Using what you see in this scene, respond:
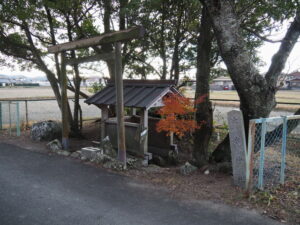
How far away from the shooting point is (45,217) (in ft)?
10.7

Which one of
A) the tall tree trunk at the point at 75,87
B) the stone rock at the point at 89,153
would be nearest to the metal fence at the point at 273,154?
the stone rock at the point at 89,153

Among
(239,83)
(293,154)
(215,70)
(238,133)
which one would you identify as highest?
(215,70)

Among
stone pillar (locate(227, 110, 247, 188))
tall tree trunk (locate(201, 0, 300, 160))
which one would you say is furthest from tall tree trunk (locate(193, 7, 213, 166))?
stone pillar (locate(227, 110, 247, 188))

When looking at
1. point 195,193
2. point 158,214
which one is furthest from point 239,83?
point 158,214

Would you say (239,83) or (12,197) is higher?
(239,83)

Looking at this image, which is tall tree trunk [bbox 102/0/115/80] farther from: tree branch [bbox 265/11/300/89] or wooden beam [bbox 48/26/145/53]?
tree branch [bbox 265/11/300/89]

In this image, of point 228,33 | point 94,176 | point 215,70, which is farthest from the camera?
point 215,70

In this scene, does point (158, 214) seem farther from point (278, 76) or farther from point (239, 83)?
point (278, 76)

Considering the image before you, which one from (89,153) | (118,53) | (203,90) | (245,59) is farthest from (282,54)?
(89,153)

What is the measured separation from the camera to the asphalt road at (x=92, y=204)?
3.21 metres

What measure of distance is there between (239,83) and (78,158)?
3989mm

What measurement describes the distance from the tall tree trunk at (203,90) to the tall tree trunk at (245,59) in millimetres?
1328

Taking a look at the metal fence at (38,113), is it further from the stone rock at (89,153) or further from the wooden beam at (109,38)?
the stone rock at (89,153)

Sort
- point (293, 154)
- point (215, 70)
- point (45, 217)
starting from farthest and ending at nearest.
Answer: point (215, 70), point (293, 154), point (45, 217)
